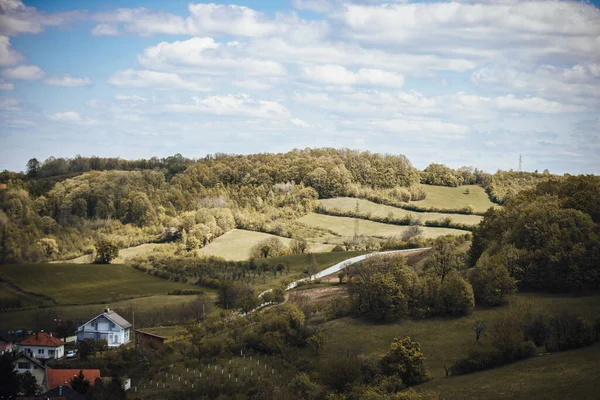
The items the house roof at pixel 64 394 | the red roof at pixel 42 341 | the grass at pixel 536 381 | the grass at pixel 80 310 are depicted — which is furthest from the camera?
the grass at pixel 80 310

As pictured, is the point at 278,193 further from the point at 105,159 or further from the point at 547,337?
the point at 547,337

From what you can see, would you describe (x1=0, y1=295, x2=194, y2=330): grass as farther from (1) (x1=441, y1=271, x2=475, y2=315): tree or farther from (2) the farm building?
(1) (x1=441, y1=271, x2=475, y2=315): tree

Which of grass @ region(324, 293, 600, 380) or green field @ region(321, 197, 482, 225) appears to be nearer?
grass @ region(324, 293, 600, 380)

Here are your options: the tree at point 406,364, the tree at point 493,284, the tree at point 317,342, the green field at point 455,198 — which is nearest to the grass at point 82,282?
the tree at point 317,342

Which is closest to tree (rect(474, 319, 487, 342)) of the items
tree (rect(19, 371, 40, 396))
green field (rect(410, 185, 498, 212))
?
tree (rect(19, 371, 40, 396))

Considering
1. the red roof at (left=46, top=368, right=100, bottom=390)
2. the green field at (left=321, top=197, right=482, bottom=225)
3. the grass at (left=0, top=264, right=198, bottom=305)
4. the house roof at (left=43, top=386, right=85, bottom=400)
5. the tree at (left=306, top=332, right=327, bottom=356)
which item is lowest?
the red roof at (left=46, top=368, right=100, bottom=390)

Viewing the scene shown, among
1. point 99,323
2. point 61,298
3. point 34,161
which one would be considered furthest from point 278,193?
point 99,323

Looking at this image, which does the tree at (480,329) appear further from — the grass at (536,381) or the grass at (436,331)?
the grass at (536,381)
